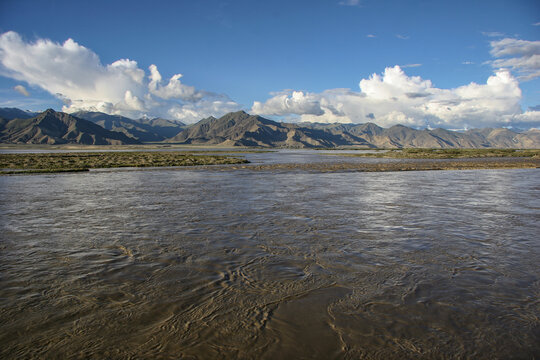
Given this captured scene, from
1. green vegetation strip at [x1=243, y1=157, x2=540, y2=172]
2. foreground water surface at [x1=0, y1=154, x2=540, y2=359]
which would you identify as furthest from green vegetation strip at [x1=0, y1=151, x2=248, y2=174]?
foreground water surface at [x1=0, y1=154, x2=540, y2=359]

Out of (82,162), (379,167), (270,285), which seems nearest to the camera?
(270,285)

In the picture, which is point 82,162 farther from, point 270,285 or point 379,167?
point 270,285

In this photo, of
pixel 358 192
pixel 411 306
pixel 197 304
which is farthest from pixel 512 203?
pixel 197 304

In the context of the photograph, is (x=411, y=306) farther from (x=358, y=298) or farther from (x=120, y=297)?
(x=120, y=297)

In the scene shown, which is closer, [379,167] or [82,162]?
[379,167]

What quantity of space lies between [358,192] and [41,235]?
23.7 metres

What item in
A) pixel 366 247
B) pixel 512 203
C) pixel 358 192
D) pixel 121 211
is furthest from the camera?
pixel 358 192

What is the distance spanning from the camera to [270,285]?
9.14 meters

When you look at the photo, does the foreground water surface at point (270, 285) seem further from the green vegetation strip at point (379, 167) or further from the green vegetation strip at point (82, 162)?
the green vegetation strip at point (82, 162)

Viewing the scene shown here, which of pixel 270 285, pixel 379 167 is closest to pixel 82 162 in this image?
pixel 379 167

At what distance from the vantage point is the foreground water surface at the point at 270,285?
21.5 ft

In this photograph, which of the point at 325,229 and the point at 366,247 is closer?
the point at 366,247

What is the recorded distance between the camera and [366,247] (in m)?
12.6

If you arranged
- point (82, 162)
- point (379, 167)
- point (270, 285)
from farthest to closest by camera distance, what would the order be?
point (82, 162)
point (379, 167)
point (270, 285)
